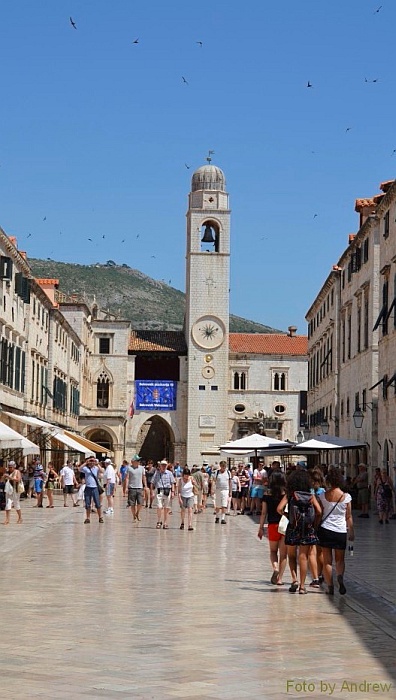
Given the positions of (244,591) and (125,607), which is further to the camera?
(244,591)

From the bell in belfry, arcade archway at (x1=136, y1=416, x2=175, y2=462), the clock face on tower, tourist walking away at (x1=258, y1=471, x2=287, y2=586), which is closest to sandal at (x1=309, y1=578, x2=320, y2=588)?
tourist walking away at (x1=258, y1=471, x2=287, y2=586)

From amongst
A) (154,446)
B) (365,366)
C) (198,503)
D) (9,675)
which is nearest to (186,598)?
(9,675)

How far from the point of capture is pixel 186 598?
524 inches

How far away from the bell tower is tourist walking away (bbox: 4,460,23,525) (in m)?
56.5

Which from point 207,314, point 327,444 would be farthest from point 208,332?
point 327,444

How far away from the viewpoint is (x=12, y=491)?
28.1 meters

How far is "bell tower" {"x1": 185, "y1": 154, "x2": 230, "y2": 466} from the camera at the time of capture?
283ft

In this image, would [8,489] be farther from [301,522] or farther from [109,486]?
[301,522]

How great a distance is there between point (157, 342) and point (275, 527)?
75021 mm

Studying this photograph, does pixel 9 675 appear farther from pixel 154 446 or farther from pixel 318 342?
pixel 154 446

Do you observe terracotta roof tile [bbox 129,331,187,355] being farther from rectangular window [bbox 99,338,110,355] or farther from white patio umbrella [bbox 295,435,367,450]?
white patio umbrella [bbox 295,435,367,450]

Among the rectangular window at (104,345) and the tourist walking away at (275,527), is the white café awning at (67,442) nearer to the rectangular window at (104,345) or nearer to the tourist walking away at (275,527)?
the tourist walking away at (275,527)

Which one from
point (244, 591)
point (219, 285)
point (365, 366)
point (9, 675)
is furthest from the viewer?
point (219, 285)

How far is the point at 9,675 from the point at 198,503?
2889 centimetres
